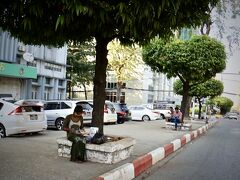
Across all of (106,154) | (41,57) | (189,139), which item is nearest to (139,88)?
(41,57)

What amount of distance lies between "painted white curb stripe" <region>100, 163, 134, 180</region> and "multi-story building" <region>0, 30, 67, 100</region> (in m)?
16.1

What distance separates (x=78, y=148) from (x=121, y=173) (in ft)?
5.11

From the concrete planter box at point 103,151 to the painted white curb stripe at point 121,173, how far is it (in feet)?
2.56

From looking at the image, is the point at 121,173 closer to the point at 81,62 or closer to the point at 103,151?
the point at 103,151

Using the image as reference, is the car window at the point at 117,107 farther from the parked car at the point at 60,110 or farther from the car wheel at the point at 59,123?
the car wheel at the point at 59,123

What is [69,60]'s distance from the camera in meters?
44.8

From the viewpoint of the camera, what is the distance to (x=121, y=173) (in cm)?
841

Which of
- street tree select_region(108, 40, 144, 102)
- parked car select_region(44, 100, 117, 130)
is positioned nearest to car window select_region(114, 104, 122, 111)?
parked car select_region(44, 100, 117, 130)

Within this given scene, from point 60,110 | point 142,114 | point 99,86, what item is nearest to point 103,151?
point 99,86

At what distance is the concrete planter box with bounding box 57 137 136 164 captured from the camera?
9.69 meters

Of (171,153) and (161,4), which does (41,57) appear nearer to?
(171,153)

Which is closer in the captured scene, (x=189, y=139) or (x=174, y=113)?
(x=189, y=139)

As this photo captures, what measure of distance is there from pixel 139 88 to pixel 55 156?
57.4 meters

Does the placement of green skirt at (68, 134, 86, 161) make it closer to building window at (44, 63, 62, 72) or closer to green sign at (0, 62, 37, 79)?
green sign at (0, 62, 37, 79)
